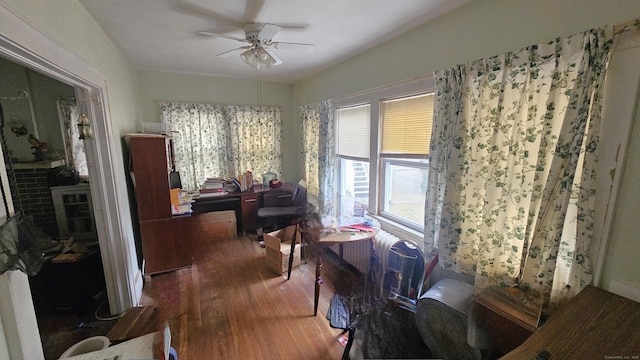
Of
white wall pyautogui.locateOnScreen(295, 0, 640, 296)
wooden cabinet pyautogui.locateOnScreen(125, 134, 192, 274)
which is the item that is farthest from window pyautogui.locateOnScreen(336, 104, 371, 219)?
wooden cabinet pyautogui.locateOnScreen(125, 134, 192, 274)

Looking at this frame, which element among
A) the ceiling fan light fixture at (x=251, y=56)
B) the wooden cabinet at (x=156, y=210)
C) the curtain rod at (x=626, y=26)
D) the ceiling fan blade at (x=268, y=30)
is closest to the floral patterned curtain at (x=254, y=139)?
the wooden cabinet at (x=156, y=210)

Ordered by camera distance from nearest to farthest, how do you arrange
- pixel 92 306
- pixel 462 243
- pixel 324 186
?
pixel 462 243 < pixel 92 306 < pixel 324 186

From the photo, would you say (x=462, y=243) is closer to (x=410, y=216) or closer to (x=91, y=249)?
(x=410, y=216)

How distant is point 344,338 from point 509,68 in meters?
2.09

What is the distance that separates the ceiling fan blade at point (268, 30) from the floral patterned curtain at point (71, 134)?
198 cm

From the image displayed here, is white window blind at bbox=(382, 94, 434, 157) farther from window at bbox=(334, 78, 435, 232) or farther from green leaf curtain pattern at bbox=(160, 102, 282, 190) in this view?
green leaf curtain pattern at bbox=(160, 102, 282, 190)

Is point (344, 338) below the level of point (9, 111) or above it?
below

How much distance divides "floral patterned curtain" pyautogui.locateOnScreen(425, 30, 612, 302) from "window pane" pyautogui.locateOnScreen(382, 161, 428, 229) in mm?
339

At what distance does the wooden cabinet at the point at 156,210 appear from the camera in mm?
2479

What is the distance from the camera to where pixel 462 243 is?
170cm

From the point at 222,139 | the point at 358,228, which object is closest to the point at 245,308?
the point at 358,228

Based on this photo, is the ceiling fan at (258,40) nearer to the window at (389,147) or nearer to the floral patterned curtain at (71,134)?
the window at (389,147)

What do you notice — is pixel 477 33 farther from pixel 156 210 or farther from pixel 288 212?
pixel 156 210

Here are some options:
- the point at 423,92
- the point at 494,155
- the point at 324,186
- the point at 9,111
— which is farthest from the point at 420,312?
the point at 9,111
